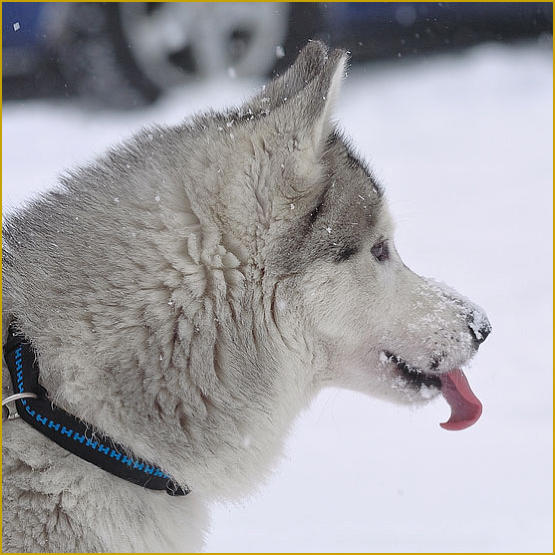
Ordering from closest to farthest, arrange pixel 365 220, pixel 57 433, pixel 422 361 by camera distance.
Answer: pixel 57 433, pixel 365 220, pixel 422 361

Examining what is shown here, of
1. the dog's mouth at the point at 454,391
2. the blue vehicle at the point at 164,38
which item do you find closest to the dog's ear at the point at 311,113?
the dog's mouth at the point at 454,391

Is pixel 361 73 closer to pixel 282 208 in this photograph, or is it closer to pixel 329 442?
pixel 329 442

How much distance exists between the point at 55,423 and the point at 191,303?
1.52ft

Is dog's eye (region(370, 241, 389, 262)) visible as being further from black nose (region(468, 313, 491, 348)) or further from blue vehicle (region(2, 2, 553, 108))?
blue vehicle (region(2, 2, 553, 108))

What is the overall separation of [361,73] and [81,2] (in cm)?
285

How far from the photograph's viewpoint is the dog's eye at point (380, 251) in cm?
239

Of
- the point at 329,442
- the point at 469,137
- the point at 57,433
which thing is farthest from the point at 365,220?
the point at 469,137

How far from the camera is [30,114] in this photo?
7668 mm

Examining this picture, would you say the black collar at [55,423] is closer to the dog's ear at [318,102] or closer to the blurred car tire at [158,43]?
the dog's ear at [318,102]

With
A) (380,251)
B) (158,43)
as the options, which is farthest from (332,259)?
(158,43)

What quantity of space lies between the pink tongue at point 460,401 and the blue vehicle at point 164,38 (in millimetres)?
5117

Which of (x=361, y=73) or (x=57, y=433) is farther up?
(x=361, y=73)

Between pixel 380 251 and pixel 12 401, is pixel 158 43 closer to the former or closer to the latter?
pixel 380 251

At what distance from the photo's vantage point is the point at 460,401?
265 centimetres
